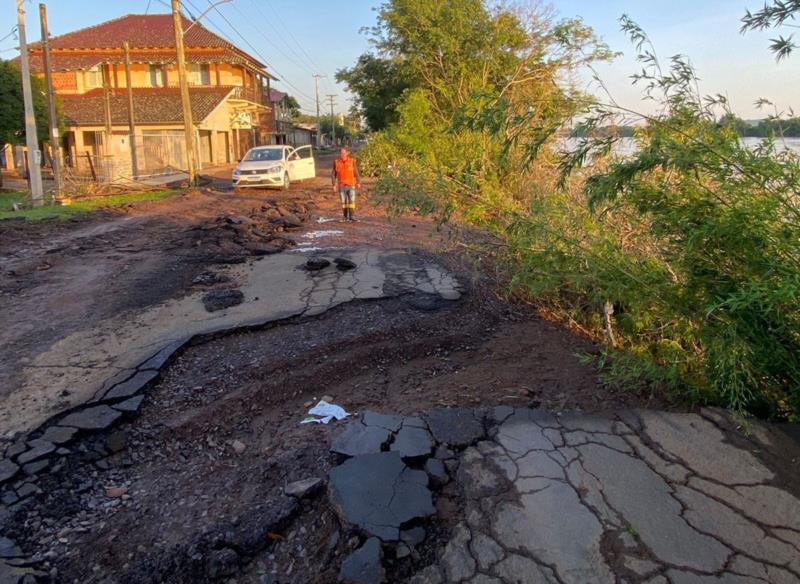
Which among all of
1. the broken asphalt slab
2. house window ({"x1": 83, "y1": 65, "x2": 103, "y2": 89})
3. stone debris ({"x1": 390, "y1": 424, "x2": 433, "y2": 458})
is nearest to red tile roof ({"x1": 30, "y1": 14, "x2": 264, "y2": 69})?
house window ({"x1": 83, "y1": 65, "x2": 103, "y2": 89})

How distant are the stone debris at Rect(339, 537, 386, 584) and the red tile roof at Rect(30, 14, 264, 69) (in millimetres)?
46287

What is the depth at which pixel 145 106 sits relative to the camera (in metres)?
40.5

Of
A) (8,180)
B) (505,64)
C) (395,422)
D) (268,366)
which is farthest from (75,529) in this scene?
(8,180)

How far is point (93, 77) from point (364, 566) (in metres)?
47.7

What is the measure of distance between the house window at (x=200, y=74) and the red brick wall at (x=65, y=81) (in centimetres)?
758

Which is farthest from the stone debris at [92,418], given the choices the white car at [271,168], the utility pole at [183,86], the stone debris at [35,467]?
the utility pole at [183,86]

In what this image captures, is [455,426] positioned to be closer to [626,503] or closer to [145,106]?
[626,503]

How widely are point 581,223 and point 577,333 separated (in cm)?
149

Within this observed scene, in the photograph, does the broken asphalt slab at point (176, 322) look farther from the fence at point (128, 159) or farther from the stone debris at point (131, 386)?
the fence at point (128, 159)

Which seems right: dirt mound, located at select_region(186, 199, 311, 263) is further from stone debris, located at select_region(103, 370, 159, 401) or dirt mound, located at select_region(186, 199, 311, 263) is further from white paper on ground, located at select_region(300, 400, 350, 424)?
white paper on ground, located at select_region(300, 400, 350, 424)

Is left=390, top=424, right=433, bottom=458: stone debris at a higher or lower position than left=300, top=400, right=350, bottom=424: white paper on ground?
higher

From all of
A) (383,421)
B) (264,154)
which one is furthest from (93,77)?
(383,421)

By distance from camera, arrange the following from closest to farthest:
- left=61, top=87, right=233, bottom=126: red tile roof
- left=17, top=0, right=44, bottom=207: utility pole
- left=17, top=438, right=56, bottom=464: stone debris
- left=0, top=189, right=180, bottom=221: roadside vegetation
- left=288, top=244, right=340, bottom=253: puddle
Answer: left=17, top=438, right=56, bottom=464: stone debris < left=288, top=244, right=340, bottom=253: puddle < left=0, top=189, right=180, bottom=221: roadside vegetation < left=17, top=0, right=44, bottom=207: utility pole < left=61, top=87, right=233, bottom=126: red tile roof

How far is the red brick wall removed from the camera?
4094 cm
